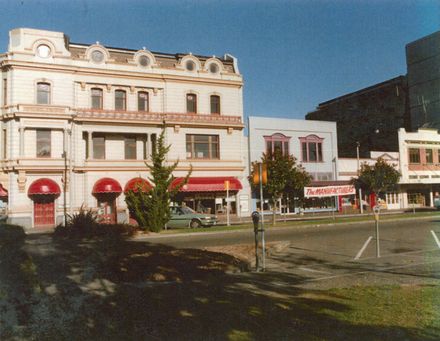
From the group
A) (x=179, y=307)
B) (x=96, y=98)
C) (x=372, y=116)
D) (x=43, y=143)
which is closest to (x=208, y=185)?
(x=96, y=98)

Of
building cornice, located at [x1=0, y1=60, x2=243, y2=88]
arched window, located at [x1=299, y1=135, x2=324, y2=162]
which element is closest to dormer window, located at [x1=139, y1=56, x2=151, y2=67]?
building cornice, located at [x1=0, y1=60, x2=243, y2=88]

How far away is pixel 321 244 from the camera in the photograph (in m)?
15.5

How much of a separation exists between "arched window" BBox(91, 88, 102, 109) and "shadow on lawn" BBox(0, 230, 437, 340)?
23265 millimetres

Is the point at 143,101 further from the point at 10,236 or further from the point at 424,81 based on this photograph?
the point at 424,81

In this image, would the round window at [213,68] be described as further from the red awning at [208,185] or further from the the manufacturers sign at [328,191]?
the the manufacturers sign at [328,191]

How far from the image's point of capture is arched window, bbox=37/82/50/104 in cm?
2952

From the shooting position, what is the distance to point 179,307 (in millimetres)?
6133

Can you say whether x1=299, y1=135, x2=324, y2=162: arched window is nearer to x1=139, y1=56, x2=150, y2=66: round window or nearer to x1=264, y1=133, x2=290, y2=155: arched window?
x1=264, y1=133, x2=290, y2=155: arched window

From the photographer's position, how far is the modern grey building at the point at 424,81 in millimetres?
45906

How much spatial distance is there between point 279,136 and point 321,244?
2246cm

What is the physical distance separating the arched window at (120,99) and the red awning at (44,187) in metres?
7.64

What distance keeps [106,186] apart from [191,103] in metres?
9.92

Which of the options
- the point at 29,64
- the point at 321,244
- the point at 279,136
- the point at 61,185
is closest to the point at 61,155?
the point at 61,185

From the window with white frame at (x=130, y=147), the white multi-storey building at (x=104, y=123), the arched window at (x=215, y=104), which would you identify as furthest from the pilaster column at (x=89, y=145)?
the arched window at (x=215, y=104)
